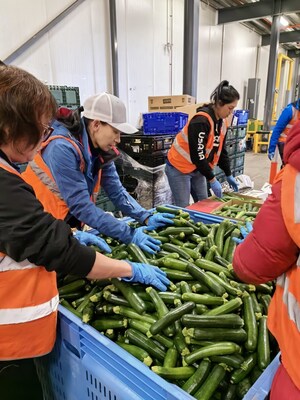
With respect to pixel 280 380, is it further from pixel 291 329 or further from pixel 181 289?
pixel 181 289

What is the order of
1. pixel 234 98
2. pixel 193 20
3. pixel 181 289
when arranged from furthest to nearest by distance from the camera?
pixel 193 20 → pixel 234 98 → pixel 181 289

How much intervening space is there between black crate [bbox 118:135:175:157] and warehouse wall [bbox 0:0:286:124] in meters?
1.97

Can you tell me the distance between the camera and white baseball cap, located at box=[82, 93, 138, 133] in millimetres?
1775

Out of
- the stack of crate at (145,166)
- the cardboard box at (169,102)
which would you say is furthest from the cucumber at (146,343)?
the cardboard box at (169,102)

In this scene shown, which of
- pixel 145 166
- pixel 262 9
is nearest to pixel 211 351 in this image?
pixel 145 166

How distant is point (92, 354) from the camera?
3.62 ft

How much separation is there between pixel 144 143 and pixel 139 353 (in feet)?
11.3

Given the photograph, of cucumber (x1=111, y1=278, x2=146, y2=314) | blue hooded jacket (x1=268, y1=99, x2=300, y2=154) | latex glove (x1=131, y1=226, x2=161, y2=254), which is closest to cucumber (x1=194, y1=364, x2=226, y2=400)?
cucumber (x1=111, y1=278, x2=146, y2=314)

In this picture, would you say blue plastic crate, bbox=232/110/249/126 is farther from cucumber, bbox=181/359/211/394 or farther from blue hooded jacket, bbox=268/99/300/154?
cucumber, bbox=181/359/211/394

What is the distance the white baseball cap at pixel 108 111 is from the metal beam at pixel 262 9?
365 inches

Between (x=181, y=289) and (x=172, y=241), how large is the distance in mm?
512

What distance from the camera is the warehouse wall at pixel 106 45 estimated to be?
15.2ft

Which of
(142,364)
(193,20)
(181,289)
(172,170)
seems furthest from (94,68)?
(142,364)

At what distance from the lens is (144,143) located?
4254 millimetres
